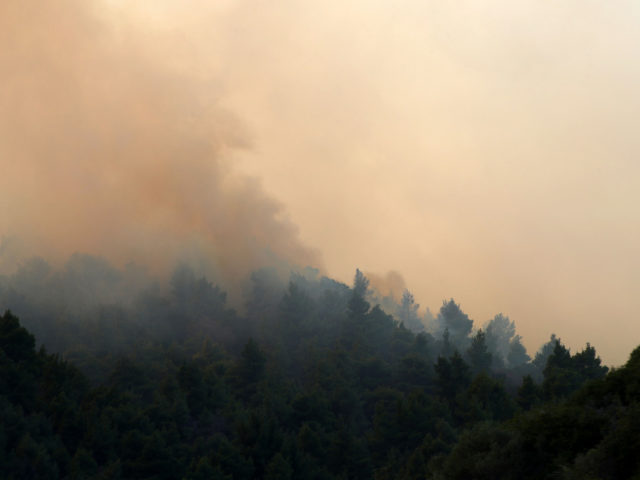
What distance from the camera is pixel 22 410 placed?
7562 cm

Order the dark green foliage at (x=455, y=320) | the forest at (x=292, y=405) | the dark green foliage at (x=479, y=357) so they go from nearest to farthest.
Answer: the forest at (x=292, y=405) < the dark green foliage at (x=479, y=357) < the dark green foliage at (x=455, y=320)

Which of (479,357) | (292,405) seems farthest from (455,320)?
(292,405)

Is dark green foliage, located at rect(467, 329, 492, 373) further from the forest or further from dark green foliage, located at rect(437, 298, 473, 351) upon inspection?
dark green foliage, located at rect(437, 298, 473, 351)

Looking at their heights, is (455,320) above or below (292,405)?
above

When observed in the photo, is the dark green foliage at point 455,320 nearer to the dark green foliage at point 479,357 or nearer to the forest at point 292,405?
the forest at point 292,405

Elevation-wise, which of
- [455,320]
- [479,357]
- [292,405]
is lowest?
[292,405]

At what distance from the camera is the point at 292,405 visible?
294 feet

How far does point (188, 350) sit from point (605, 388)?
102396 millimetres

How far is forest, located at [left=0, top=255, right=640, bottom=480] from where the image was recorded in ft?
126

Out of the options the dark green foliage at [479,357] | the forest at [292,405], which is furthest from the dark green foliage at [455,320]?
the dark green foliage at [479,357]

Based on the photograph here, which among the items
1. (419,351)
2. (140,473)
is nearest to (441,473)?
(140,473)

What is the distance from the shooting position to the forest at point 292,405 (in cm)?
3838

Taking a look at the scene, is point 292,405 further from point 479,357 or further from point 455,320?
point 455,320

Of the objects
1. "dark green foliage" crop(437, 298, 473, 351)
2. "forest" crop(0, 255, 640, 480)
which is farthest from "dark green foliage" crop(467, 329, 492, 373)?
"dark green foliage" crop(437, 298, 473, 351)
